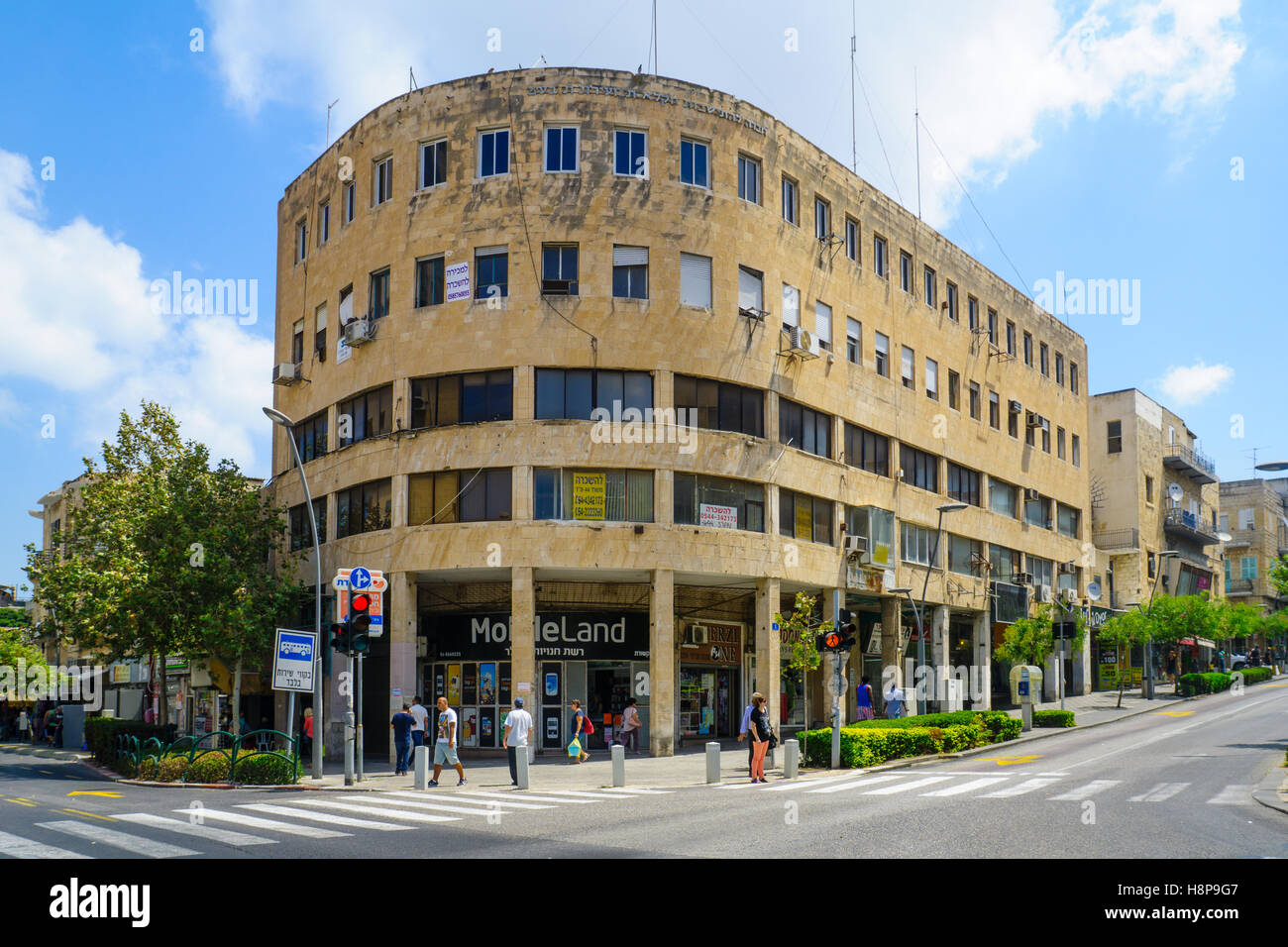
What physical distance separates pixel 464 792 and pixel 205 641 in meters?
16.4

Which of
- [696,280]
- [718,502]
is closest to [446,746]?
[718,502]

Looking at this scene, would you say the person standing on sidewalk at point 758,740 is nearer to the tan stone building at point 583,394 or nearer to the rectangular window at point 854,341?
the tan stone building at point 583,394

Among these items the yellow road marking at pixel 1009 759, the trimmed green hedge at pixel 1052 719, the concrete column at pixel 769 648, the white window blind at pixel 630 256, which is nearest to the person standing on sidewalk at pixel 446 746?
the concrete column at pixel 769 648

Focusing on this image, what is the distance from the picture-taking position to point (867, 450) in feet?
138

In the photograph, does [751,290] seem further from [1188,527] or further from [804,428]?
[1188,527]

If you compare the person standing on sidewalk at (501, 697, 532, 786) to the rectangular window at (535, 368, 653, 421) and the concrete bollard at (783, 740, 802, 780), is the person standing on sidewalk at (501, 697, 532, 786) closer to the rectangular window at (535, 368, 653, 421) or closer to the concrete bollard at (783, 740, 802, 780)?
the concrete bollard at (783, 740, 802, 780)

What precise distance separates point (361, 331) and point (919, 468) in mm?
22504

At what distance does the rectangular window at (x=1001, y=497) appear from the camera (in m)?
51.7

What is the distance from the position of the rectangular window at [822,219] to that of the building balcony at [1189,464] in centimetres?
4378

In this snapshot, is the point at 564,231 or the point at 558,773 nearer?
the point at 558,773

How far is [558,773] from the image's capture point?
92.2 ft
